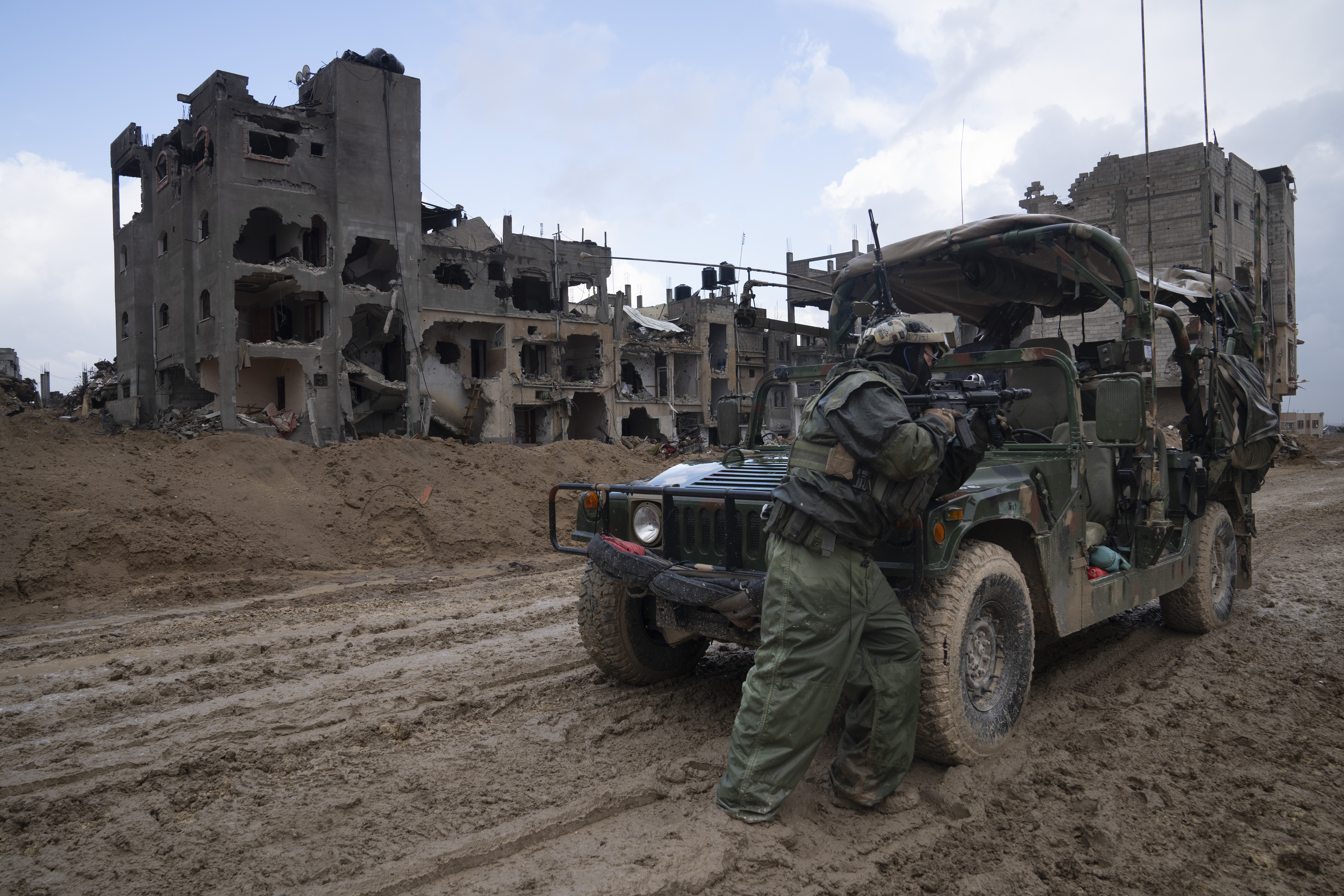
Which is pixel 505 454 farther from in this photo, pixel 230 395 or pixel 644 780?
pixel 644 780

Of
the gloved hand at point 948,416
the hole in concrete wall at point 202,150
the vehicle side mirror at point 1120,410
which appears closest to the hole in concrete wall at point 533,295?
the hole in concrete wall at point 202,150

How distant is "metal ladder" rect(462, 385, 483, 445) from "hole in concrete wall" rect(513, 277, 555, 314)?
15.1 ft

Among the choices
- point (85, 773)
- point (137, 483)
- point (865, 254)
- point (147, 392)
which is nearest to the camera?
point (85, 773)

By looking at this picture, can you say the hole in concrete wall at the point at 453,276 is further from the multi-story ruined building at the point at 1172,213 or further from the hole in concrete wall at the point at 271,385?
the multi-story ruined building at the point at 1172,213

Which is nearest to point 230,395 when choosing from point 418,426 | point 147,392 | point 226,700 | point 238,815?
point 418,426

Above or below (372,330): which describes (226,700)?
below

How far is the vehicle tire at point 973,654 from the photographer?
12.0 feet

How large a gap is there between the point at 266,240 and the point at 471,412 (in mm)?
8365

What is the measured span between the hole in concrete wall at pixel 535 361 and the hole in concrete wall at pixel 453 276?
390 cm

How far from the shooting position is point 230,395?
22.3 meters

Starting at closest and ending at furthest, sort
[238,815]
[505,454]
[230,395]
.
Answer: [238,815]
[505,454]
[230,395]

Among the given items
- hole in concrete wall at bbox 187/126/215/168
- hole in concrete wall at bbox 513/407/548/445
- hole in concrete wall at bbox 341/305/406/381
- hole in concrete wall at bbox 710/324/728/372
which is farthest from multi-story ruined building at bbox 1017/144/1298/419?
hole in concrete wall at bbox 187/126/215/168

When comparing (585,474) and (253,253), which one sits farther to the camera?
(253,253)

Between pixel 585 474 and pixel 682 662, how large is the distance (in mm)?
13280
